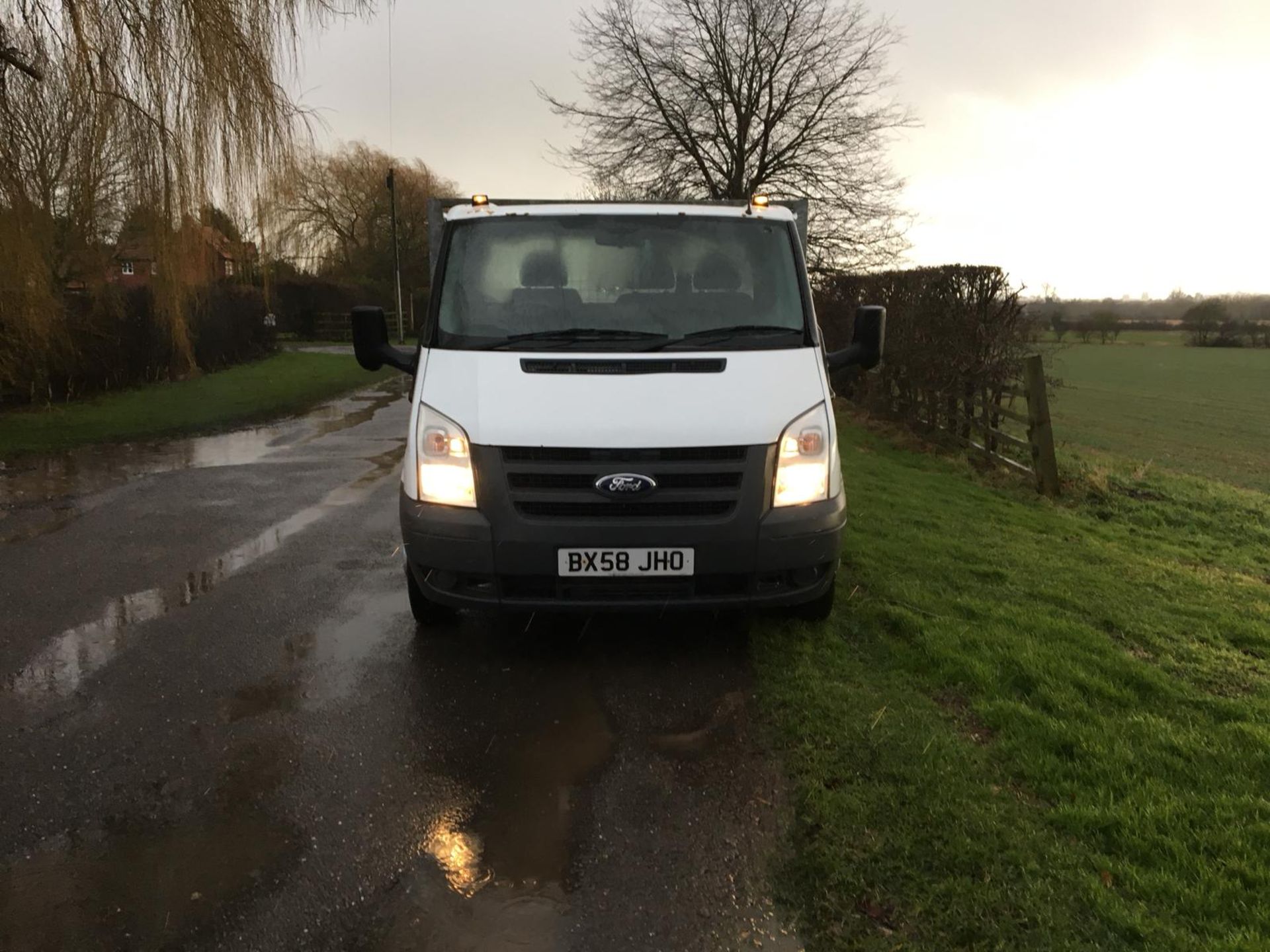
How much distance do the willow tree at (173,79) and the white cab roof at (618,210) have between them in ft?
9.44

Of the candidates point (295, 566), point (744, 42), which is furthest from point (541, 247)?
point (744, 42)

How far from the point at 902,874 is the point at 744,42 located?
79.5 feet

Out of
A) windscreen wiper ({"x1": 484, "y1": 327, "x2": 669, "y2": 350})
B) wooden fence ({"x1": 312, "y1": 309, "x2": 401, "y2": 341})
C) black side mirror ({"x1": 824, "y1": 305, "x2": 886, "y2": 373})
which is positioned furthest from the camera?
wooden fence ({"x1": 312, "y1": 309, "x2": 401, "y2": 341})

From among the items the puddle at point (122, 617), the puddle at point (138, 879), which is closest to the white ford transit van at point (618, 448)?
the puddle at point (138, 879)

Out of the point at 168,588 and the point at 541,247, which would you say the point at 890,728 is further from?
the point at 168,588

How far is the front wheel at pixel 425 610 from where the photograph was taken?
469 cm

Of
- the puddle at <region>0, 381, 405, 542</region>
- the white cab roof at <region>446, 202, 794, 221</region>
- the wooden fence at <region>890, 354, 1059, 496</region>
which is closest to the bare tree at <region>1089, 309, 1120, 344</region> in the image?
the wooden fence at <region>890, 354, 1059, 496</region>

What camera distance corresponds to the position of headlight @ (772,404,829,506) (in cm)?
411

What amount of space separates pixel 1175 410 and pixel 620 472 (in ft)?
106

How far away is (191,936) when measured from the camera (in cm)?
243

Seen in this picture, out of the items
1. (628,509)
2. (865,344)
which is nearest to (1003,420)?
(865,344)

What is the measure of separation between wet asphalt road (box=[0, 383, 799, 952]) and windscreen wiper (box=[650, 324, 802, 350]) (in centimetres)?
166

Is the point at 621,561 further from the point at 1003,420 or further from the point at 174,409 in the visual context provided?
the point at 174,409

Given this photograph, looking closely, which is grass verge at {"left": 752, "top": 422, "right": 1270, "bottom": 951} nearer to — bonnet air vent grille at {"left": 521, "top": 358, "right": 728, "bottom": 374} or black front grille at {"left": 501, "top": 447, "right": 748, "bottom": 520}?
black front grille at {"left": 501, "top": 447, "right": 748, "bottom": 520}
